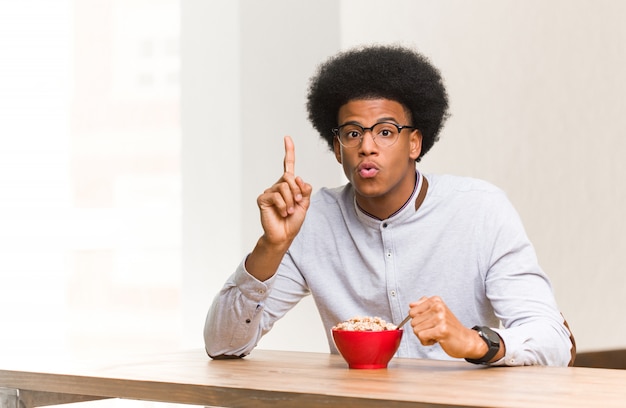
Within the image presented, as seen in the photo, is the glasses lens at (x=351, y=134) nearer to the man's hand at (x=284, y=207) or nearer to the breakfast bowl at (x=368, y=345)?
the man's hand at (x=284, y=207)

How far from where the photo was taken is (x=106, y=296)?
3275 millimetres

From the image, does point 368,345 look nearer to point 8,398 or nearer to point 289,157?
point 289,157

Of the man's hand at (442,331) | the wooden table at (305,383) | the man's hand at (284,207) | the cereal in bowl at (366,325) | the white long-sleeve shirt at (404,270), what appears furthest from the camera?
the white long-sleeve shirt at (404,270)

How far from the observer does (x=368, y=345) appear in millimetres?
1623

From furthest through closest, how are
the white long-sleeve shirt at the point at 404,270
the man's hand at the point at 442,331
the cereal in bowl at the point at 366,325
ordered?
the white long-sleeve shirt at the point at 404,270
the cereal in bowl at the point at 366,325
the man's hand at the point at 442,331

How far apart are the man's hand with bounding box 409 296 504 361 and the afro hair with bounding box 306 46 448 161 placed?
0.65m

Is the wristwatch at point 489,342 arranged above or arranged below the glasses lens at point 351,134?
below

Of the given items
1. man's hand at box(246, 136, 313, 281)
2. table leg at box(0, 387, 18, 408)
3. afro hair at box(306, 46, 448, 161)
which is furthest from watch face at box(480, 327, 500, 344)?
table leg at box(0, 387, 18, 408)

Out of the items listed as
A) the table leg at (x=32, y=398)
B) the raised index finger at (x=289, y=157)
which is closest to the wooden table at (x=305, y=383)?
the table leg at (x=32, y=398)

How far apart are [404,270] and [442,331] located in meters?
0.51

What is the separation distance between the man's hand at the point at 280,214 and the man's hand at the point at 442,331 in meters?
0.36

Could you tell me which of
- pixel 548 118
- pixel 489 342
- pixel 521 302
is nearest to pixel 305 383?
pixel 489 342

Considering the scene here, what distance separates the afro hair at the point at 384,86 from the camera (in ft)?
6.86

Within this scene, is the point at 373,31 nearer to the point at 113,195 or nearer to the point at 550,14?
the point at 550,14
